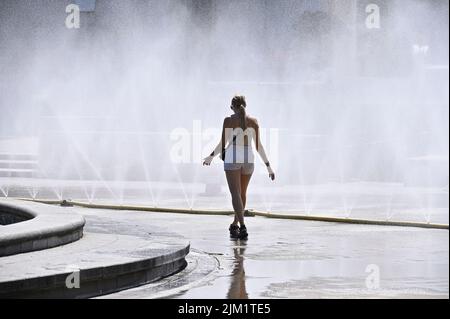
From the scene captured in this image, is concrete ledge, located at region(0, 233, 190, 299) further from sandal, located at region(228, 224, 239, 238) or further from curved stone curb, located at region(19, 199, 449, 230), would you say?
curved stone curb, located at region(19, 199, 449, 230)

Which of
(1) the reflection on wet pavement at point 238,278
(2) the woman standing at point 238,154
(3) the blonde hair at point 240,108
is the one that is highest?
(3) the blonde hair at point 240,108

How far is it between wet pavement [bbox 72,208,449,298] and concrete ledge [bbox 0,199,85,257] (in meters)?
0.75

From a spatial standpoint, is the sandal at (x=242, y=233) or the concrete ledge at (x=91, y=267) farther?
the sandal at (x=242, y=233)

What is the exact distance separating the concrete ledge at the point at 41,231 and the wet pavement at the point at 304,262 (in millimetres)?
751

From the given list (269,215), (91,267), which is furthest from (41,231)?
(269,215)

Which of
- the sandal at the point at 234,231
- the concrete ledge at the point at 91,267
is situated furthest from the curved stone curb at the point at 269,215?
the concrete ledge at the point at 91,267

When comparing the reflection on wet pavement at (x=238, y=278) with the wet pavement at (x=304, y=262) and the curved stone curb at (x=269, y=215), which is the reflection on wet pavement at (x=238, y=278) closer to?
the wet pavement at (x=304, y=262)

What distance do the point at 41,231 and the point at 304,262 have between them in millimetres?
2276

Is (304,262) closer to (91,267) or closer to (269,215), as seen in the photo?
(91,267)

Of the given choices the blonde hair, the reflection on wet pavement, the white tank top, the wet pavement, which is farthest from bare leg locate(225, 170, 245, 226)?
the reflection on wet pavement

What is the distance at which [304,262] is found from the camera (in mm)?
11391

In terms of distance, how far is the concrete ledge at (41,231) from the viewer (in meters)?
10.2
